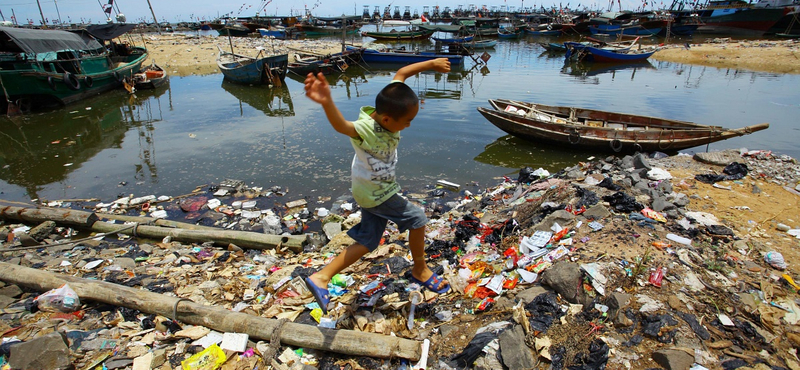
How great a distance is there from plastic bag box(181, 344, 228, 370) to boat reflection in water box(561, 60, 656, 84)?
67.0 ft

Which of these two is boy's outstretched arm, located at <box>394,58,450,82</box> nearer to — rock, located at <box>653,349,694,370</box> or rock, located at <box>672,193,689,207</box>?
rock, located at <box>653,349,694,370</box>

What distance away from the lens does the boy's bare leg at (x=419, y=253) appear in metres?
2.44

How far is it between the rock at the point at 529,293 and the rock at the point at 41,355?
2.76 metres

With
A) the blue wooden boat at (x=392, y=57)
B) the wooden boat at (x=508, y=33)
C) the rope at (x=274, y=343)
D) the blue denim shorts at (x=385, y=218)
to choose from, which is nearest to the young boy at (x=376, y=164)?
the blue denim shorts at (x=385, y=218)

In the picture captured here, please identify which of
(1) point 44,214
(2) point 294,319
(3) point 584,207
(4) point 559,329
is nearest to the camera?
(4) point 559,329

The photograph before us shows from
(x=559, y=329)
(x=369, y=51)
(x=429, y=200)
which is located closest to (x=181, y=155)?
(x=429, y=200)

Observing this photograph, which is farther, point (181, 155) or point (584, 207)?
point (181, 155)

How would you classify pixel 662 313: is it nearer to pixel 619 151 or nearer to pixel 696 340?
pixel 696 340

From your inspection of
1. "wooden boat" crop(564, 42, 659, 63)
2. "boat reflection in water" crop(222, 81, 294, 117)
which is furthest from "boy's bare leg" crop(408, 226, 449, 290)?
"wooden boat" crop(564, 42, 659, 63)

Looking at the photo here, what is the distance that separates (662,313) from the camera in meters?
2.33

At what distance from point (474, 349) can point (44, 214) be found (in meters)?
6.23

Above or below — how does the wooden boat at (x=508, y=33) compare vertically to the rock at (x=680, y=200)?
above

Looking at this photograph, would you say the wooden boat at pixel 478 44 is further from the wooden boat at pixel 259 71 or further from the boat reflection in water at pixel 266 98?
the boat reflection in water at pixel 266 98

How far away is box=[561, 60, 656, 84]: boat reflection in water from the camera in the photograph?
66.4 feet
